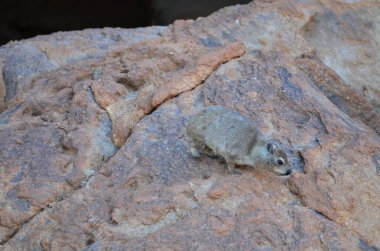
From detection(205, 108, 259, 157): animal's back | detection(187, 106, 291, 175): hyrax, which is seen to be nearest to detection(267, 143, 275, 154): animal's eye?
detection(187, 106, 291, 175): hyrax

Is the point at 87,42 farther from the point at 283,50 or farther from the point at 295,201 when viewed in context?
the point at 295,201

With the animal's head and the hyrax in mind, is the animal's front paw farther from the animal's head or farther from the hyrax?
the animal's head

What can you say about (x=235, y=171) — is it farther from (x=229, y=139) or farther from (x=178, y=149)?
(x=178, y=149)

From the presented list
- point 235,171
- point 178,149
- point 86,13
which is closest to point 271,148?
point 235,171

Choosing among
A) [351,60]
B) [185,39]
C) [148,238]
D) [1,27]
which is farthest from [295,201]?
[1,27]

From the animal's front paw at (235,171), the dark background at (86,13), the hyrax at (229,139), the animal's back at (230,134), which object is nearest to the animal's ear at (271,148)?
the hyrax at (229,139)
